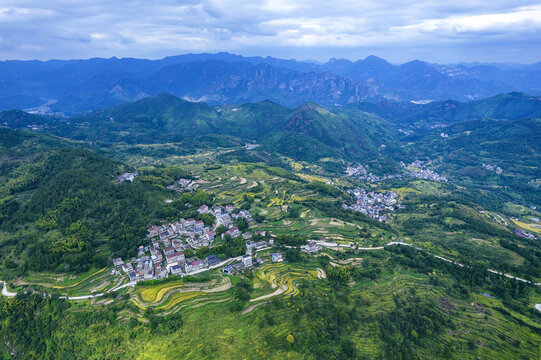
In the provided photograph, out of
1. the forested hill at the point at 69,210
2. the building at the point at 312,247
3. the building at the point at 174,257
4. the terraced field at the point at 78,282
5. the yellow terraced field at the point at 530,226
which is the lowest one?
the yellow terraced field at the point at 530,226

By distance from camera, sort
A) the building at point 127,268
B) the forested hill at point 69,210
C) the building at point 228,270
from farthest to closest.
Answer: the forested hill at point 69,210 → the building at point 228,270 → the building at point 127,268

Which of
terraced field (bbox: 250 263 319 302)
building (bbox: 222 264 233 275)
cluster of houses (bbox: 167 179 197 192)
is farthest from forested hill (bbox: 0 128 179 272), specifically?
terraced field (bbox: 250 263 319 302)

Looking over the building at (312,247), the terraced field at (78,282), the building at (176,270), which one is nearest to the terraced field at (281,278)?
the building at (312,247)

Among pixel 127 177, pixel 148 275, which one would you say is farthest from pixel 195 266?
pixel 127 177

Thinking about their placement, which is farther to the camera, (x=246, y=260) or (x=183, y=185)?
(x=183, y=185)

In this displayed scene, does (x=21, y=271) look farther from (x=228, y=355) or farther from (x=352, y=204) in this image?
(x=352, y=204)

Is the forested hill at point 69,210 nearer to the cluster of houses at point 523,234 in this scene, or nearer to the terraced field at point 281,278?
the terraced field at point 281,278

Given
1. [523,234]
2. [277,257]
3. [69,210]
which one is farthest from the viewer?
[523,234]

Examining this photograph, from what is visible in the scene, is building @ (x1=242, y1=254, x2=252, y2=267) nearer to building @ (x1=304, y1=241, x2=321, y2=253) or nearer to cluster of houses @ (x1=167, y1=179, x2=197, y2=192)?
building @ (x1=304, y1=241, x2=321, y2=253)

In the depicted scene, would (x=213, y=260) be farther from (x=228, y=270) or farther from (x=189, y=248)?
(x=189, y=248)

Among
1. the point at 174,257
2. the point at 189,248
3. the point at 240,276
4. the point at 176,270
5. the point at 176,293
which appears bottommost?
the point at 176,293
